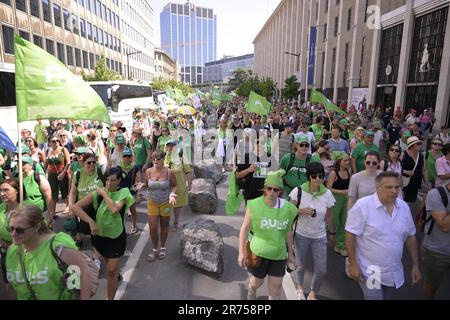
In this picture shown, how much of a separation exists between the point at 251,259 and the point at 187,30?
180 m

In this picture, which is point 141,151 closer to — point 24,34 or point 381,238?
point 381,238

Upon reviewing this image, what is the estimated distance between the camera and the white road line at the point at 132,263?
14.2 feet

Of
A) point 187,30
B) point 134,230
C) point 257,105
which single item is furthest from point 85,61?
point 187,30

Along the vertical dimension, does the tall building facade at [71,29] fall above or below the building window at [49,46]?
above

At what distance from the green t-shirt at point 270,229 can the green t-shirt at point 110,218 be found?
1.49 m

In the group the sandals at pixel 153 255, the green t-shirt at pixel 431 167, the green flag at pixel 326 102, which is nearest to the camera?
the sandals at pixel 153 255

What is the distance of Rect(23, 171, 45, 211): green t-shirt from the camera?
4.30m

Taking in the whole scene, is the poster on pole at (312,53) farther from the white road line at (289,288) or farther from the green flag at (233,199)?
the white road line at (289,288)

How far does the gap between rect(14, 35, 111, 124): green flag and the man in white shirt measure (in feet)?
10.4

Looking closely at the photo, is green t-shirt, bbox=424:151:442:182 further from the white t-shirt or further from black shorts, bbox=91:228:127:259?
black shorts, bbox=91:228:127:259

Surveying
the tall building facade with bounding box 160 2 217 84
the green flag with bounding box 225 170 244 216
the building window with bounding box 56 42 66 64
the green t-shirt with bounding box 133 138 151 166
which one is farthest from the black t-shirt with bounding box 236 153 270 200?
the tall building facade with bounding box 160 2 217 84

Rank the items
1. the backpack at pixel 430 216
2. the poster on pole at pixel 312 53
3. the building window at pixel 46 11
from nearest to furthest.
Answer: the backpack at pixel 430 216
the building window at pixel 46 11
the poster on pole at pixel 312 53

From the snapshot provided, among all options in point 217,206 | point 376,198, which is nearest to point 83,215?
point 376,198

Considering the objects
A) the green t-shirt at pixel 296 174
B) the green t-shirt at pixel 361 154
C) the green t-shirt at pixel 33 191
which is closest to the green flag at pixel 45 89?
the green t-shirt at pixel 33 191
